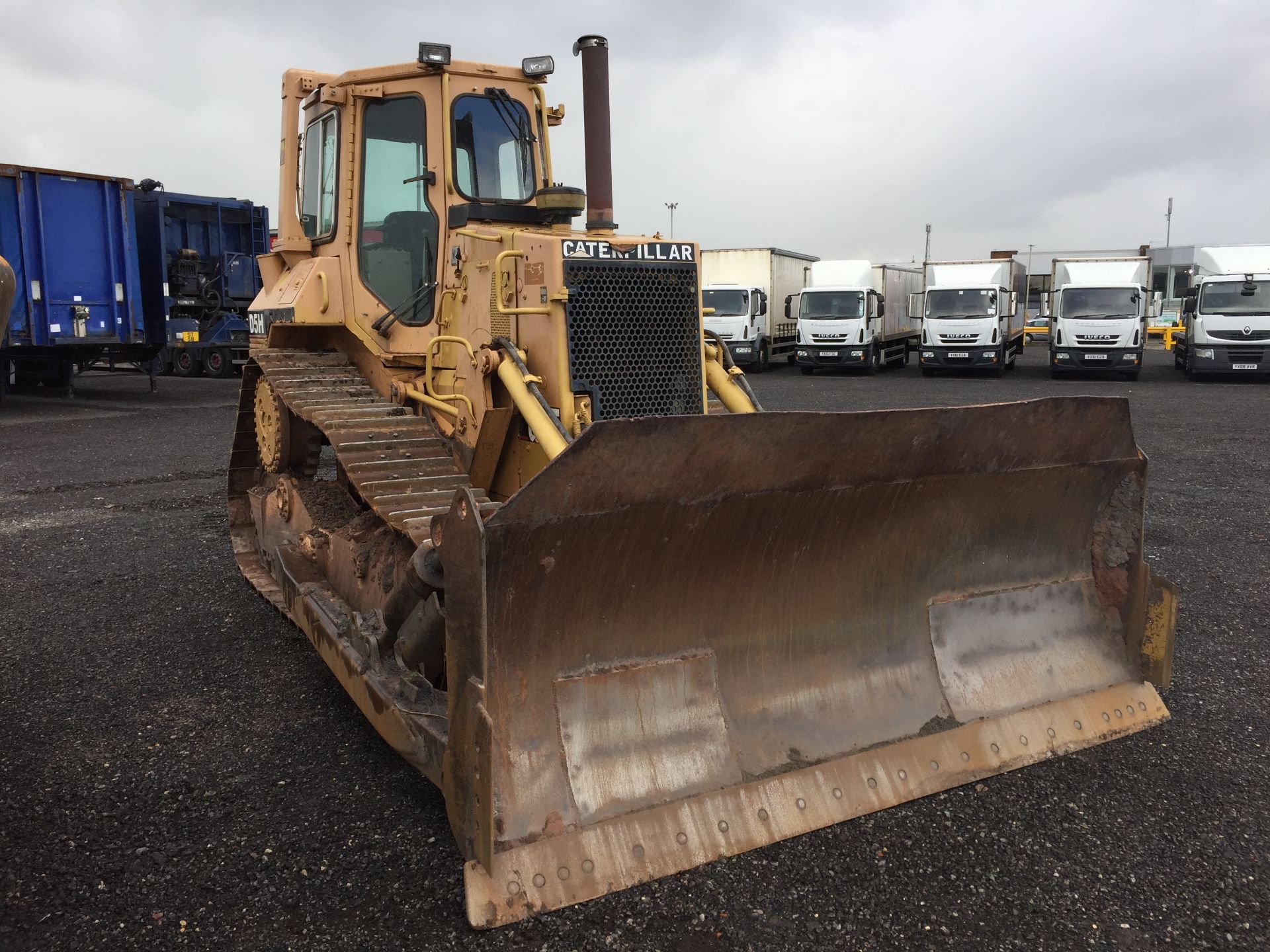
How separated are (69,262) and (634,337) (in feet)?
46.6

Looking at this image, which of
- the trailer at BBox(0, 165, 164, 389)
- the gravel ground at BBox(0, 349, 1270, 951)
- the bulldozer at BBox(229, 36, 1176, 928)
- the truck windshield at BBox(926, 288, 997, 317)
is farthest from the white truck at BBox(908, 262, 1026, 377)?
the bulldozer at BBox(229, 36, 1176, 928)

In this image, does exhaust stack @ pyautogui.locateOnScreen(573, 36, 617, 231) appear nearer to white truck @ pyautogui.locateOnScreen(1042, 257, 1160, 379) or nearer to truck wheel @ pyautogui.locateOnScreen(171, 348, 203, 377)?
truck wheel @ pyautogui.locateOnScreen(171, 348, 203, 377)

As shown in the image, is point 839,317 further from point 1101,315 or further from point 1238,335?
point 1238,335

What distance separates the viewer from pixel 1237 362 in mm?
22188

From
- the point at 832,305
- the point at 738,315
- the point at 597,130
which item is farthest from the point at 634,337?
the point at 832,305

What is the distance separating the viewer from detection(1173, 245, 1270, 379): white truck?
853 inches

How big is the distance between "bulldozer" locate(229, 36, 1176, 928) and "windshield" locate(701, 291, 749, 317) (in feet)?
65.0

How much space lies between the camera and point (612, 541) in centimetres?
314

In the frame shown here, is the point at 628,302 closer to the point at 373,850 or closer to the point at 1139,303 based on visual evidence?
the point at 373,850

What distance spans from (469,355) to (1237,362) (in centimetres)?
2265

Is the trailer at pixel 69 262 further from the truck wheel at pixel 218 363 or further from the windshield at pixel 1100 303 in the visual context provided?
the windshield at pixel 1100 303

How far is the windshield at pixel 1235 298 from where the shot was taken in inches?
847

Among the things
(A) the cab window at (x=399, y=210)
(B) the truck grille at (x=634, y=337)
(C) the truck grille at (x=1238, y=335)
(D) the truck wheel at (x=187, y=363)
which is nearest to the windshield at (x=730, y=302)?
(C) the truck grille at (x=1238, y=335)

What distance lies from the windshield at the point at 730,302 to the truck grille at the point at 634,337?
20576 mm
